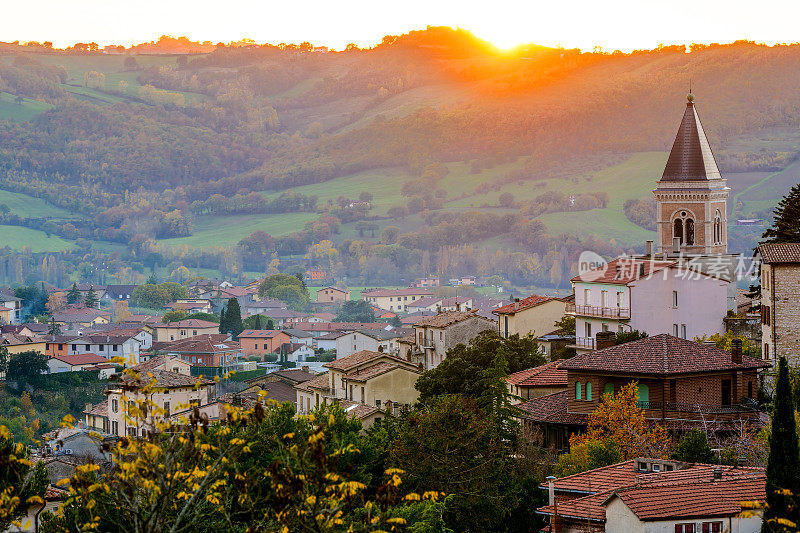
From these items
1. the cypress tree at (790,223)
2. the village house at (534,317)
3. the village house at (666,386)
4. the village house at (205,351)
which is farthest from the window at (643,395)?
the village house at (205,351)

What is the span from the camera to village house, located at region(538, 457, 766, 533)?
91.2ft

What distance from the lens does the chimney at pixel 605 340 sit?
2093 inches

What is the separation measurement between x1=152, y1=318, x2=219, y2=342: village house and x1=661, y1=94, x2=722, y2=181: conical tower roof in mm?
96526

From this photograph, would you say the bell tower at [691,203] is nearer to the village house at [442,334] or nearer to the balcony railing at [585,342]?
the village house at [442,334]

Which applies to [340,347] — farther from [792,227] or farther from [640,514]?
[640,514]

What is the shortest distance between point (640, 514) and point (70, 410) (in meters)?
88.6

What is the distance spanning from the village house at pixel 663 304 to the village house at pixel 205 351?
73.7m

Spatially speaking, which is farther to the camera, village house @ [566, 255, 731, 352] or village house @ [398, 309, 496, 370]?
village house @ [398, 309, 496, 370]

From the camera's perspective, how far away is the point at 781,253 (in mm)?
47125

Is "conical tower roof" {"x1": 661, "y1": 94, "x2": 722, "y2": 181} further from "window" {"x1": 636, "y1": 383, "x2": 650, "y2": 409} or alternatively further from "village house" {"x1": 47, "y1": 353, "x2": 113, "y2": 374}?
"village house" {"x1": 47, "y1": 353, "x2": 113, "y2": 374}

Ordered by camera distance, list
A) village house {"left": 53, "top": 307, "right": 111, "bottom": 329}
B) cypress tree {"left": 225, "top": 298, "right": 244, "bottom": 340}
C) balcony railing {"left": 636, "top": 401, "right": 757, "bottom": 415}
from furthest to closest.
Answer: village house {"left": 53, "top": 307, "right": 111, "bottom": 329}, cypress tree {"left": 225, "top": 298, "right": 244, "bottom": 340}, balcony railing {"left": 636, "top": 401, "right": 757, "bottom": 415}

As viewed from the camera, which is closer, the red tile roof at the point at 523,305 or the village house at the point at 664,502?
the village house at the point at 664,502

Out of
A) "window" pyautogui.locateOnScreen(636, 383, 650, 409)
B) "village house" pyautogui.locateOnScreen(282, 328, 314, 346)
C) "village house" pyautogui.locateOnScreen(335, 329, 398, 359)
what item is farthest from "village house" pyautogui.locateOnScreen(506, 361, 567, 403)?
"village house" pyautogui.locateOnScreen(282, 328, 314, 346)

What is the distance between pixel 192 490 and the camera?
77.6 feet
